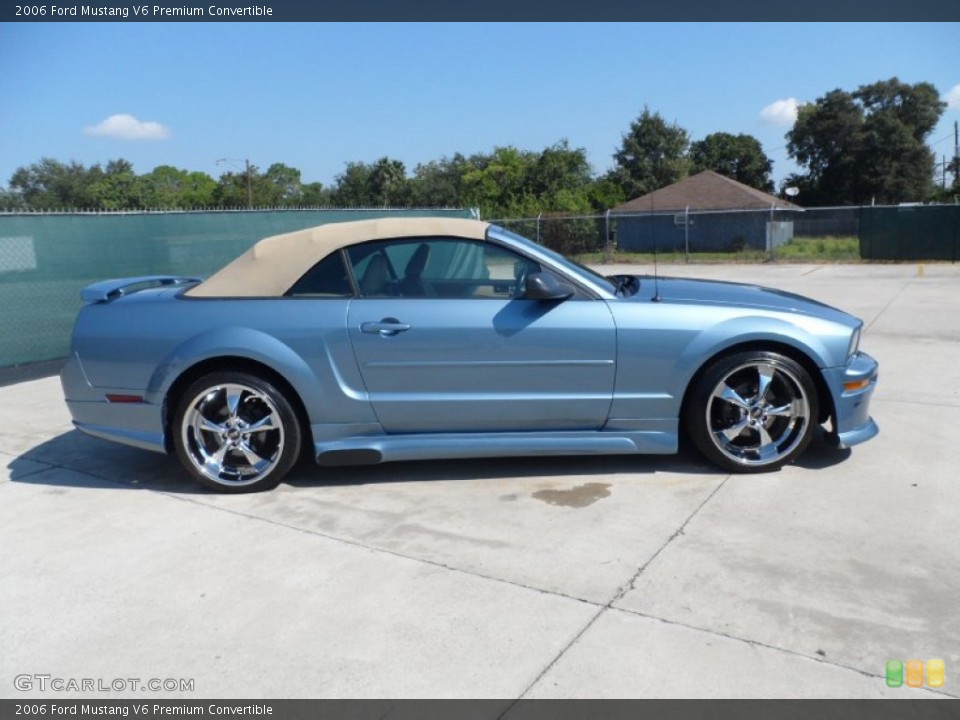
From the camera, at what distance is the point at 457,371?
14.4 feet

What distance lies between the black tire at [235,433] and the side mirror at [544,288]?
1.49 metres

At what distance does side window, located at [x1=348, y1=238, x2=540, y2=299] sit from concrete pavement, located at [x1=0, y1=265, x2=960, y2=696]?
1.08 meters

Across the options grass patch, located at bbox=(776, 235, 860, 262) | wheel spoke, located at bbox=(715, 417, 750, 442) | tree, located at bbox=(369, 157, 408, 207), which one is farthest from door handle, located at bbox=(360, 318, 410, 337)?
tree, located at bbox=(369, 157, 408, 207)

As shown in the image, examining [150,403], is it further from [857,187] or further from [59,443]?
[857,187]

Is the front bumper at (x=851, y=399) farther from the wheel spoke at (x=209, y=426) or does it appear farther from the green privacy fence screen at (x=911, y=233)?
the green privacy fence screen at (x=911, y=233)

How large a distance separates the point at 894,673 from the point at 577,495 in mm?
1870

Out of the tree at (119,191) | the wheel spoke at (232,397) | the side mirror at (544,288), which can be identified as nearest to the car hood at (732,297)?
the side mirror at (544,288)

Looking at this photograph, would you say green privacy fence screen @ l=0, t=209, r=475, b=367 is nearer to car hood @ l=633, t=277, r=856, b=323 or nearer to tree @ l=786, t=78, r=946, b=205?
car hood @ l=633, t=277, r=856, b=323

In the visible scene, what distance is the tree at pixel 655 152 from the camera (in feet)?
179

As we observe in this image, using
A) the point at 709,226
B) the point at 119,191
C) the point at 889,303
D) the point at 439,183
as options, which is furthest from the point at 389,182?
the point at 889,303

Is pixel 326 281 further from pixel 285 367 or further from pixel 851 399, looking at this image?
pixel 851 399

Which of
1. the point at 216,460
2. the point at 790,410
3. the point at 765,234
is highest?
the point at 765,234

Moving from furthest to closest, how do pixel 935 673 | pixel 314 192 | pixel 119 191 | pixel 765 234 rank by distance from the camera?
pixel 314 192, pixel 119 191, pixel 765 234, pixel 935 673
